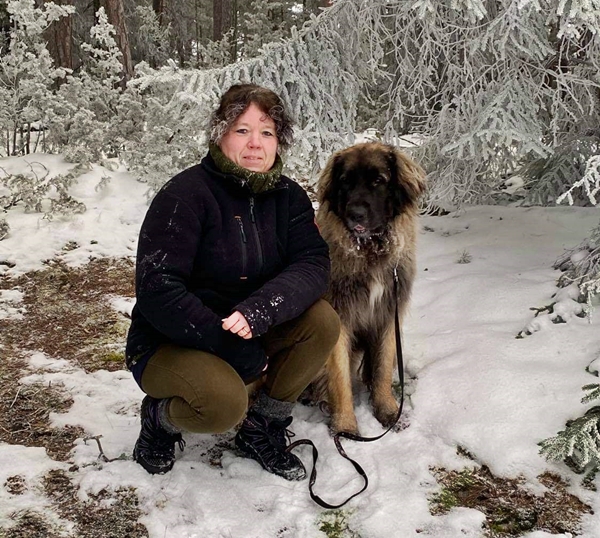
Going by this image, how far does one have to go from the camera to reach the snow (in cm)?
221

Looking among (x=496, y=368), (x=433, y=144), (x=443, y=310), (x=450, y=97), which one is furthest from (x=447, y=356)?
(x=450, y=97)

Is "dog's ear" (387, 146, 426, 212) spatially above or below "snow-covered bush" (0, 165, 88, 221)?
above

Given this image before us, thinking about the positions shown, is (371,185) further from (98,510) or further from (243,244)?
(98,510)

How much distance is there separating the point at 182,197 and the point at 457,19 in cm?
325

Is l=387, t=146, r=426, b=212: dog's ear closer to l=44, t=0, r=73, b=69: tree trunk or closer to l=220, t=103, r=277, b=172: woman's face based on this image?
l=220, t=103, r=277, b=172: woman's face

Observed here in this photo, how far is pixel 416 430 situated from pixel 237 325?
4.05ft

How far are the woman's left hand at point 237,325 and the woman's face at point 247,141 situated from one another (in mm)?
694

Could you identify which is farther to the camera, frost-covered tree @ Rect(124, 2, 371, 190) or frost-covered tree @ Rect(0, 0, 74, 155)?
frost-covered tree @ Rect(0, 0, 74, 155)

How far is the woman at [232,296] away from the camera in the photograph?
86.4 inches

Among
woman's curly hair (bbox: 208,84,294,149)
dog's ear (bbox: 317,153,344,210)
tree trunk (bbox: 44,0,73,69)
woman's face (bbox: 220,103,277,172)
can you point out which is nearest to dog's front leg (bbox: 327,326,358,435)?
dog's ear (bbox: 317,153,344,210)

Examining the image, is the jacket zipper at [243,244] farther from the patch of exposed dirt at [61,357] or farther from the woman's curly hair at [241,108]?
the patch of exposed dirt at [61,357]

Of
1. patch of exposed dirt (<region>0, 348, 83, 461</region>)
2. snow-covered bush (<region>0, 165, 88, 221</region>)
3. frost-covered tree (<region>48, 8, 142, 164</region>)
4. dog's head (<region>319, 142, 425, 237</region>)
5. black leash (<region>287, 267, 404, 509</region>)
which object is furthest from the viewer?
frost-covered tree (<region>48, 8, 142, 164</region>)

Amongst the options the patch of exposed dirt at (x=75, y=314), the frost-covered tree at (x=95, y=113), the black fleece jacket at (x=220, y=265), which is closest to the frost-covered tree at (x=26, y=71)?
the frost-covered tree at (x=95, y=113)

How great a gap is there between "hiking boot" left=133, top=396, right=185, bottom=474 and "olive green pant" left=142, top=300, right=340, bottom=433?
12 centimetres
